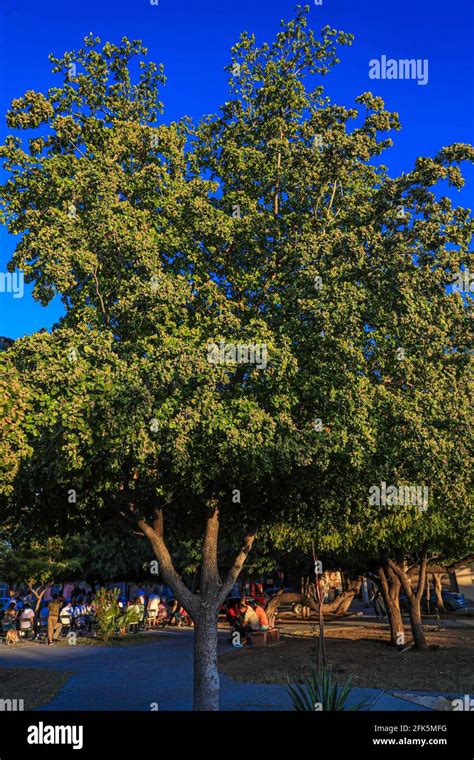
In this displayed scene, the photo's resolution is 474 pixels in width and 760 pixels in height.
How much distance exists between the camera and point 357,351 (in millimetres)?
12445

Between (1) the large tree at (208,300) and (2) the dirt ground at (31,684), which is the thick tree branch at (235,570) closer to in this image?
(1) the large tree at (208,300)

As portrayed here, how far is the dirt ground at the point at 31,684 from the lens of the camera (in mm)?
14922

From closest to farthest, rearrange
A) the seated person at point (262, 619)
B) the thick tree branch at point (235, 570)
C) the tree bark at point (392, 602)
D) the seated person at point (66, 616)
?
the thick tree branch at point (235, 570), the tree bark at point (392, 602), the seated person at point (262, 619), the seated person at point (66, 616)

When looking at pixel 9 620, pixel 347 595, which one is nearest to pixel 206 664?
pixel 9 620

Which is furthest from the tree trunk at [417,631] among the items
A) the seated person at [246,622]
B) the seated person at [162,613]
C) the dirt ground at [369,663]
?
the seated person at [162,613]

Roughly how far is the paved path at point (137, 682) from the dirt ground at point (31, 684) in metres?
0.26

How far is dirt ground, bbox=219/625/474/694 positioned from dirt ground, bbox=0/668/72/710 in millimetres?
4252

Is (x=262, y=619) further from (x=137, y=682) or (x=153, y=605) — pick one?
(x=137, y=682)

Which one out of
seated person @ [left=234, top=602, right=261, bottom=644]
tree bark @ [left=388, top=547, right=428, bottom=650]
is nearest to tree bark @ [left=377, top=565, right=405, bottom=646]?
tree bark @ [left=388, top=547, right=428, bottom=650]

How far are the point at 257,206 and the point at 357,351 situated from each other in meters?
5.35

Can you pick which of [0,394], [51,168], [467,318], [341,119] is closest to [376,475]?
[467,318]

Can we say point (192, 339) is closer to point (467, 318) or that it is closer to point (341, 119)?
point (467, 318)

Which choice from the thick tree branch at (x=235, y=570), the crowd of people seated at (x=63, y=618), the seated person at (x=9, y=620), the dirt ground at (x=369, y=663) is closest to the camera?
the thick tree branch at (x=235, y=570)

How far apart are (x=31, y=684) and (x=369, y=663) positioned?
903 cm
